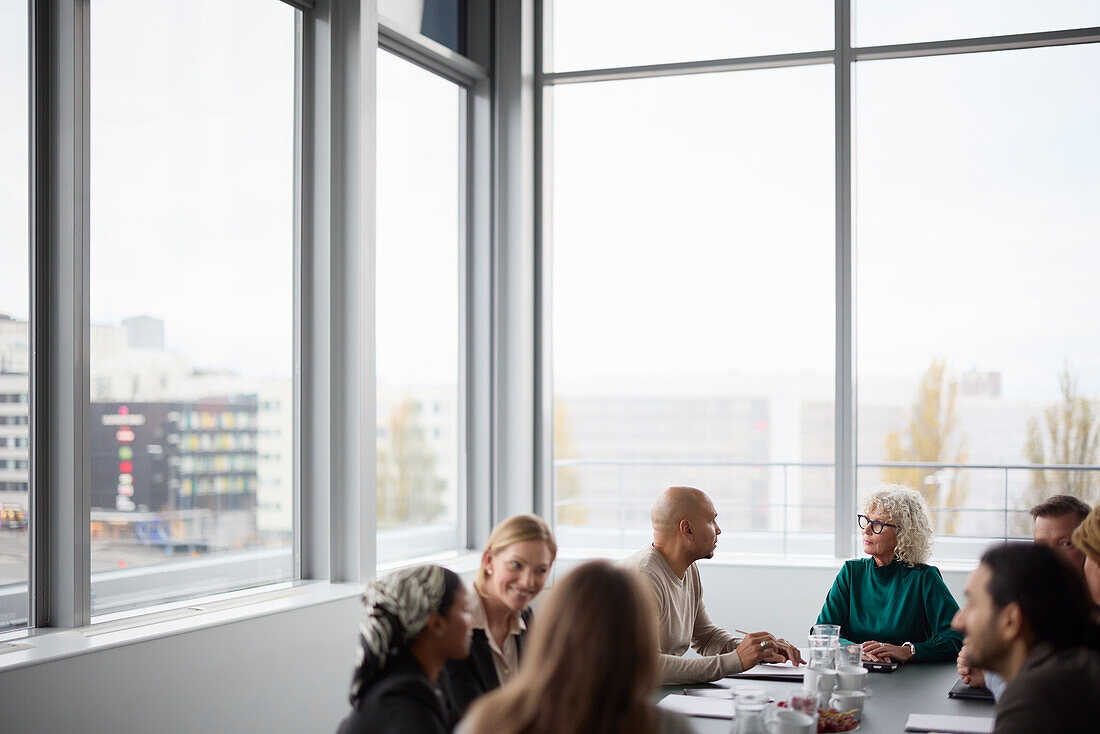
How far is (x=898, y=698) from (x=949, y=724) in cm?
32

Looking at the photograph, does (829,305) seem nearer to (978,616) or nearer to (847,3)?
(847,3)

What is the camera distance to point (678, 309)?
17.6 feet

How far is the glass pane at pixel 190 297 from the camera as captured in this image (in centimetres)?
343

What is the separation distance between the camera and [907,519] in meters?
3.79

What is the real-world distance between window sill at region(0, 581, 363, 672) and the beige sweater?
120cm

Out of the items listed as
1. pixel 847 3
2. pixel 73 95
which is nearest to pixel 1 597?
pixel 73 95

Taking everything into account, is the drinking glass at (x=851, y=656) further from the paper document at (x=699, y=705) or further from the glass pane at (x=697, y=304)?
the glass pane at (x=697, y=304)

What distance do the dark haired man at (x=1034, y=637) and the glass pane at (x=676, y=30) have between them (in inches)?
141

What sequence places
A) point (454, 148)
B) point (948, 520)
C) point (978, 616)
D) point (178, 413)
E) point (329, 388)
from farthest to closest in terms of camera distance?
1. point (454, 148)
2. point (948, 520)
3. point (329, 388)
4. point (178, 413)
5. point (978, 616)

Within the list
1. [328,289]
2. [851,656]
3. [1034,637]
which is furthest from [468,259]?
[1034,637]

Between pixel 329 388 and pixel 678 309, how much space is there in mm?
1876

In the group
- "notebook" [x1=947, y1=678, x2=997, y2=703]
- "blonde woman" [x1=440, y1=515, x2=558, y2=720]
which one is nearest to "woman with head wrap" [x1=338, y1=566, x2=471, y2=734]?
"blonde woman" [x1=440, y1=515, x2=558, y2=720]

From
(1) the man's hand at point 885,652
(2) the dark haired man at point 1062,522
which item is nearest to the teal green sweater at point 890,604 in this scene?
(1) the man's hand at point 885,652

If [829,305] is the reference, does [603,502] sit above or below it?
below
